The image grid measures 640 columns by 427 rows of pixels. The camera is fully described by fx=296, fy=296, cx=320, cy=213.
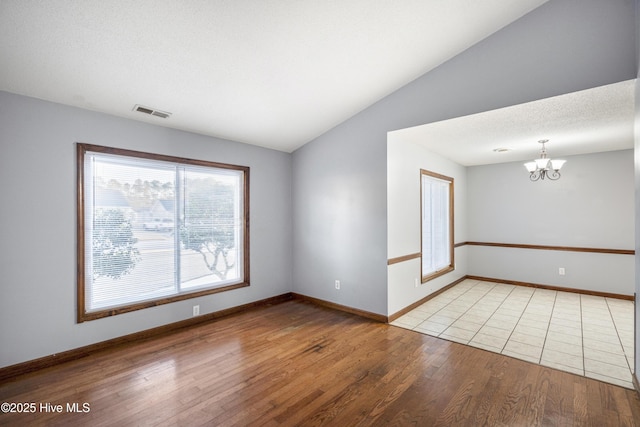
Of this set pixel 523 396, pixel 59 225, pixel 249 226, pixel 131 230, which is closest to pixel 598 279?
pixel 523 396

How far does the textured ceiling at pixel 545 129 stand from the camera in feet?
9.28

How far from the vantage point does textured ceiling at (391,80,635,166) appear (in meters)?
2.83

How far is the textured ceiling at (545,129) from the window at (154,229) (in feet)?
8.72

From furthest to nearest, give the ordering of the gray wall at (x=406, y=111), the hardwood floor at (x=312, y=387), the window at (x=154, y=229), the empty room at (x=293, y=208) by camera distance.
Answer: the window at (x=154, y=229), the gray wall at (x=406, y=111), the empty room at (x=293, y=208), the hardwood floor at (x=312, y=387)

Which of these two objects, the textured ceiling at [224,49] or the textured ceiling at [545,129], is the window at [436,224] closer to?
the textured ceiling at [545,129]

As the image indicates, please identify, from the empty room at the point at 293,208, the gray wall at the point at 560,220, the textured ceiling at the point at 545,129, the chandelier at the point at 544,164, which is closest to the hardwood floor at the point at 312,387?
the empty room at the point at 293,208

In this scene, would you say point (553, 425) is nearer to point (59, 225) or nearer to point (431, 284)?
point (431, 284)

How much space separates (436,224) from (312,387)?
3.77 m

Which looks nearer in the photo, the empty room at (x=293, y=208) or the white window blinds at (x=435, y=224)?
the empty room at (x=293, y=208)

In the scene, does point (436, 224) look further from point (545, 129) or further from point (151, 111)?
point (151, 111)

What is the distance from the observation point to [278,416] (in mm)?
2086

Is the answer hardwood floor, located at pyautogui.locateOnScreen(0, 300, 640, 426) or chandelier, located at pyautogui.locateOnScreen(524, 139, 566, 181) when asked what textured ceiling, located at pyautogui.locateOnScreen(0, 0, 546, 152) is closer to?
chandelier, located at pyautogui.locateOnScreen(524, 139, 566, 181)

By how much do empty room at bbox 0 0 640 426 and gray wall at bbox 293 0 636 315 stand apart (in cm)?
2

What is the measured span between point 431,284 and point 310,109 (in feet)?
11.2
